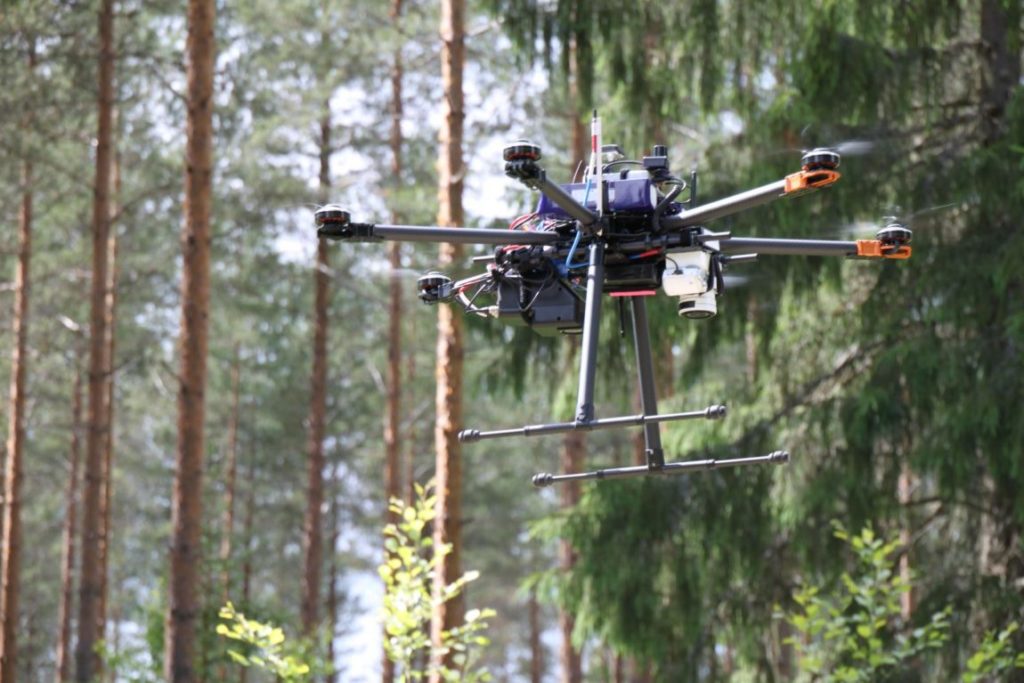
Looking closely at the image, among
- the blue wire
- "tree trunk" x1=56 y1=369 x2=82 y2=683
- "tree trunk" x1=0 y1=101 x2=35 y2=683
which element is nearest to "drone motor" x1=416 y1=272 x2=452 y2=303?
the blue wire

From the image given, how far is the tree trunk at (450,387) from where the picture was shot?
32.0ft

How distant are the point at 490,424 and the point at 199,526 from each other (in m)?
16.7

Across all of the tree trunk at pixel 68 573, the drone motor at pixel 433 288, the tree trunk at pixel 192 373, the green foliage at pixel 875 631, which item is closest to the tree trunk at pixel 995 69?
the green foliage at pixel 875 631

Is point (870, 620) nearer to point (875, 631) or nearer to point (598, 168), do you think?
point (875, 631)

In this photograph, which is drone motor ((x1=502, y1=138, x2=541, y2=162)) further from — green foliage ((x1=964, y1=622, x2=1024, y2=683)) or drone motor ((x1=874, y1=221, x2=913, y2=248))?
green foliage ((x1=964, y1=622, x2=1024, y2=683))

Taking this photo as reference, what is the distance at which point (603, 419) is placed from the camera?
4148 mm

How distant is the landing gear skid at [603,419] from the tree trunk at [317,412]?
45.8ft

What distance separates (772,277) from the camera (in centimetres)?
875

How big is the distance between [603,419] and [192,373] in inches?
273

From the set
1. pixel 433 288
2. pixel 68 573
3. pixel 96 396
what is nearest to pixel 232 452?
pixel 68 573

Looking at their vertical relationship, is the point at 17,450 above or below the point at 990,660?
above

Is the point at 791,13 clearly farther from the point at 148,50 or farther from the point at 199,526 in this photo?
the point at 148,50

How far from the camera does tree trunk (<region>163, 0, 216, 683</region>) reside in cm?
1034

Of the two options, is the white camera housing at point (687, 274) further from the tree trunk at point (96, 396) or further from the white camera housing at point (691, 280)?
the tree trunk at point (96, 396)
